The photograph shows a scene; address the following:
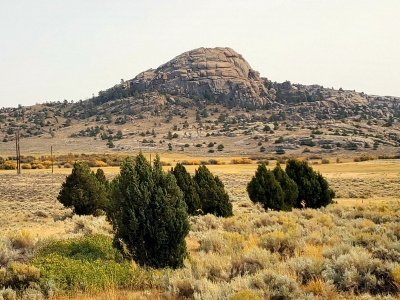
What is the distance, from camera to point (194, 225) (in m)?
15.0

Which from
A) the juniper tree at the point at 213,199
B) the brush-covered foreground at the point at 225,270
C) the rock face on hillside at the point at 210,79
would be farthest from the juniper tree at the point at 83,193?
the rock face on hillside at the point at 210,79

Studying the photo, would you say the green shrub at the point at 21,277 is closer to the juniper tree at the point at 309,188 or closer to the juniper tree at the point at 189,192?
the juniper tree at the point at 189,192

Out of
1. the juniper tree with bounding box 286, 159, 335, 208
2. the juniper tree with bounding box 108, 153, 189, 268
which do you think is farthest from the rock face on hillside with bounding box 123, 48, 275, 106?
the juniper tree with bounding box 108, 153, 189, 268

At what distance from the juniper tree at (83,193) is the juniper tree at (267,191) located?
8.05m

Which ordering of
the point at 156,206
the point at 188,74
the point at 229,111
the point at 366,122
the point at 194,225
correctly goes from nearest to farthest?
the point at 156,206 → the point at 194,225 → the point at 366,122 → the point at 229,111 → the point at 188,74

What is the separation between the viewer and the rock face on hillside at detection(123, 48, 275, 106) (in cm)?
16262

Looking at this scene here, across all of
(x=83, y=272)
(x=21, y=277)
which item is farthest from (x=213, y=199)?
(x=21, y=277)

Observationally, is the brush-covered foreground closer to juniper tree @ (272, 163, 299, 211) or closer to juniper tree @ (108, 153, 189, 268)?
juniper tree @ (108, 153, 189, 268)

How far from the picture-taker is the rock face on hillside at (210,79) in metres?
163

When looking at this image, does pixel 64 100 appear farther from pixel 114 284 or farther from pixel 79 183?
pixel 114 284

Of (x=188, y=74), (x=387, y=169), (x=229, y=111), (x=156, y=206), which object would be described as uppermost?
(x=188, y=74)

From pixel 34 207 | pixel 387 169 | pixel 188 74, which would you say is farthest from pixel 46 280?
pixel 188 74

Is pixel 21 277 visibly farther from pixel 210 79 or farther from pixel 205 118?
pixel 210 79

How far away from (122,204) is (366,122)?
120 metres
